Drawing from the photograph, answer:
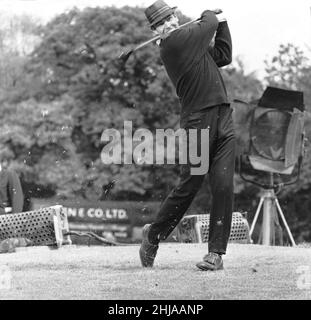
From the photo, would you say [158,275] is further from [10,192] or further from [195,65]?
[10,192]

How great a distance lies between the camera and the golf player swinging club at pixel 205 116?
7090 millimetres

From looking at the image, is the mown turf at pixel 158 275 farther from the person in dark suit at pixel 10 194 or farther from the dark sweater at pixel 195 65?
the person in dark suit at pixel 10 194

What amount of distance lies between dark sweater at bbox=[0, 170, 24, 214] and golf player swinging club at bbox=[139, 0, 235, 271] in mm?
5162

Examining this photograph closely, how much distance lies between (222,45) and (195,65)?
33cm

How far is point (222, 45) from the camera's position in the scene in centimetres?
734

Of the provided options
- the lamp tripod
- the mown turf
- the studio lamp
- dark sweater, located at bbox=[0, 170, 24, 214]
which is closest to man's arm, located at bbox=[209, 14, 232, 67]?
the mown turf

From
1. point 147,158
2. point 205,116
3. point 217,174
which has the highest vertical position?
point 205,116

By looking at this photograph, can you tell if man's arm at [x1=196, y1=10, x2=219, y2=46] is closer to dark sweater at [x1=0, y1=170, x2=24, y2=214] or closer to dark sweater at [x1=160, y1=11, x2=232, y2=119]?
dark sweater at [x1=160, y1=11, x2=232, y2=119]

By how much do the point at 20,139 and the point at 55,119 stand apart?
4.63ft

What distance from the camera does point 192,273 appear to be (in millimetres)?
6969

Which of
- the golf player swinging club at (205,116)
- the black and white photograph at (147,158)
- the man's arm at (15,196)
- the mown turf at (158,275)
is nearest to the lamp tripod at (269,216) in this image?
the black and white photograph at (147,158)

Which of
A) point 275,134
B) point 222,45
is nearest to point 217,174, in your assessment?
point 222,45

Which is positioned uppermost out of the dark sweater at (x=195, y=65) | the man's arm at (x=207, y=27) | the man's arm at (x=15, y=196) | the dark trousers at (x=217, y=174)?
the man's arm at (x=207, y=27)

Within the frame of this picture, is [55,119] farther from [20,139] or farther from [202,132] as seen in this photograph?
[202,132]
